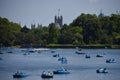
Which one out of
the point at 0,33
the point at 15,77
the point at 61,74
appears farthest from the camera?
the point at 0,33

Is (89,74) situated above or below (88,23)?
below

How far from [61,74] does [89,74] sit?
4175mm

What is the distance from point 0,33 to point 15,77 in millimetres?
126971

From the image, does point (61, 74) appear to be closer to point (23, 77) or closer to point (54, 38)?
point (23, 77)

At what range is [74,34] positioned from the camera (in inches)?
7234

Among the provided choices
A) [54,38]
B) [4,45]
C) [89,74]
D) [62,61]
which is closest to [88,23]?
[54,38]

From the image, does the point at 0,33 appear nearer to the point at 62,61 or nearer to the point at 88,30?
the point at 88,30

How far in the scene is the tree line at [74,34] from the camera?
597 feet

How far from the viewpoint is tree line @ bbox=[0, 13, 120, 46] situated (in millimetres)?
182000

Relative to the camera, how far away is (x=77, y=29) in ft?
621

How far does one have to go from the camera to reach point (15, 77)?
69125 mm

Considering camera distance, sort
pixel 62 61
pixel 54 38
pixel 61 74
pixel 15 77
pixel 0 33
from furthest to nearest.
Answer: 1. pixel 0 33
2. pixel 54 38
3. pixel 62 61
4. pixel 61 74
5. pixel 15 77

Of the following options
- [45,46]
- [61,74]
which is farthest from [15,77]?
[45,46]

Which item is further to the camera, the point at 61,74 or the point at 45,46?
the point at 45,46
